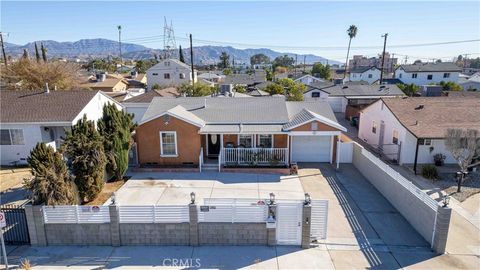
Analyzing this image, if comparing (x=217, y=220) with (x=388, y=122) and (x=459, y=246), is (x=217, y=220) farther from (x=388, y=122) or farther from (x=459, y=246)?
(x=388, y=122)

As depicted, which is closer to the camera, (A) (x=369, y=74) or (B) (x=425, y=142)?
(B) (x=425, y=142)

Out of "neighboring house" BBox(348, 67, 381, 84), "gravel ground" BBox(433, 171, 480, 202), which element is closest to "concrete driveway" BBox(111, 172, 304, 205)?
"gravel ground" BBox(433, 171, 480, 202)

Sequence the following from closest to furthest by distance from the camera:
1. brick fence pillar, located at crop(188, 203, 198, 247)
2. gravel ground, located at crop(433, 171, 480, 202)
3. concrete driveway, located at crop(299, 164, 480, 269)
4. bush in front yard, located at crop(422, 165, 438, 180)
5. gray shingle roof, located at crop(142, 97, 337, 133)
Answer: concrete driveway, located at crop(299, 164, 480, 269), brick fence pillar, located at crop(188, 203, 198, 247), gravel ground, located at crop(433, 171, 480, 202), bush in front yard, located at crop(422, 165, 438, 180), gray shingle roof, located at crop(142, 97, 337, 133)

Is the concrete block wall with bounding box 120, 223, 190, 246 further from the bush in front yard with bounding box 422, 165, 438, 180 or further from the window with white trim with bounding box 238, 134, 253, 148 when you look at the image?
the bush in front yard with bounding box 422, 165, 438, 180

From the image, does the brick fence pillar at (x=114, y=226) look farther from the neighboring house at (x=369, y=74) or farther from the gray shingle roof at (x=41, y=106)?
the neighboring house at (x=369, y=74)

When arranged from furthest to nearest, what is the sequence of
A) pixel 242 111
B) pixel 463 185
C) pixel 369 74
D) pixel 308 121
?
1. pixel 369 74
2. pixel 242 111
3. pixel 308 121
4. pixel 463 185

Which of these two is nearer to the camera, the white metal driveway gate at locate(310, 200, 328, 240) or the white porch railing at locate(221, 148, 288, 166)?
the white metal driveway gate at locate(310, 200, 328, 240)

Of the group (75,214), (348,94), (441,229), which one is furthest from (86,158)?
(348,94)

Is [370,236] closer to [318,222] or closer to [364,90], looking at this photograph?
[318,222]
